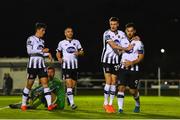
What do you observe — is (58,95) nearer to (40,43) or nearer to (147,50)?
(40,43)

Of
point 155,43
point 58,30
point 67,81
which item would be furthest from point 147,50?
point 67,81

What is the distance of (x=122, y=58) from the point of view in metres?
13.0

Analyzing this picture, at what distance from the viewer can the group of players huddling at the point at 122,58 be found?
12828mm

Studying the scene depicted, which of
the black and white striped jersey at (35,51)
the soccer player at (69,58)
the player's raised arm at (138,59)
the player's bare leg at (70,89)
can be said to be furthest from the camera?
the soccer player at (69,58)

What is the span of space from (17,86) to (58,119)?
23.5 meters

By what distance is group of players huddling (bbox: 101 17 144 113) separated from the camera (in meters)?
12.8

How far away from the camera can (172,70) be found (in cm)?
8106

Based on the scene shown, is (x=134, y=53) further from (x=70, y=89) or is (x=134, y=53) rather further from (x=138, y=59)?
(x=70, y=89)

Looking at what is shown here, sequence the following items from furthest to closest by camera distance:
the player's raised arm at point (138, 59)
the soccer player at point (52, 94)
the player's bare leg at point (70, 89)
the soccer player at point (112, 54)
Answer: the player's bare leg at point (70, 89), the soccer player at point (52, 94), the soccer player at point (112, 54), the player's raised arm at point (138, 59)

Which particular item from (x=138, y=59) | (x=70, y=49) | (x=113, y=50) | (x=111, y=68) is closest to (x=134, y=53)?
(x=138, y=59)

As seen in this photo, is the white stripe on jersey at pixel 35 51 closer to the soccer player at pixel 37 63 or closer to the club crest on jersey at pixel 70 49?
the soccer player at pixel 37 63

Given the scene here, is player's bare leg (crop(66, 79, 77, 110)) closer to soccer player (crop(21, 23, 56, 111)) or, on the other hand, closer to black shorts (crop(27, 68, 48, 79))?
soccer player (crop(21, 23, 56, 111))

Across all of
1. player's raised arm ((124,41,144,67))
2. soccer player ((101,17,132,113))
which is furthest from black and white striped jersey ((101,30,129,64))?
player's raised arm ((124,41,144,67))

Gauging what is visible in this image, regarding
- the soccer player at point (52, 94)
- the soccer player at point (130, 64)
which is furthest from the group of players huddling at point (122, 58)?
the soccer player at point (52, 94)
